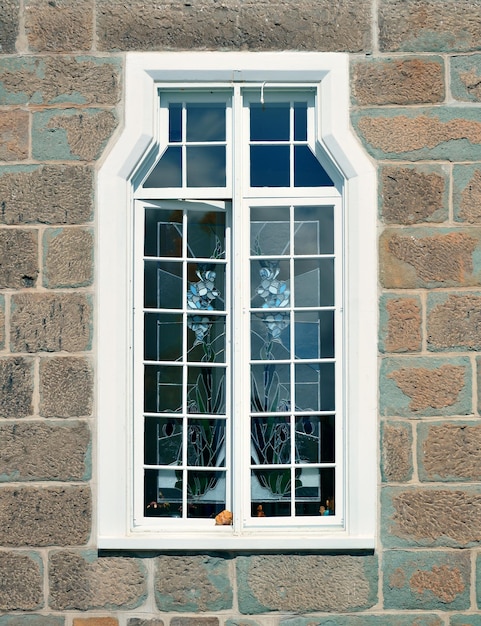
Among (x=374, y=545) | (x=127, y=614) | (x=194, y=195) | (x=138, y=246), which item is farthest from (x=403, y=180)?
(x=127, y=614)

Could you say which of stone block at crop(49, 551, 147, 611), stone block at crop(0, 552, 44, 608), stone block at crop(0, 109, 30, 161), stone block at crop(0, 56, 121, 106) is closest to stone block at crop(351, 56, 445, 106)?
stone block at crop(0, 56, 121, 106)

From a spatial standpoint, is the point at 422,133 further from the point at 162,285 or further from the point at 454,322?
the point at 162,285

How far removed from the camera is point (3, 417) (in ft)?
16.9

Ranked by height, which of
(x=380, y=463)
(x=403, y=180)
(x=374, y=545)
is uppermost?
(x=403, y=180)

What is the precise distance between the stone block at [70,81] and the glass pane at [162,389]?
4.58 ft

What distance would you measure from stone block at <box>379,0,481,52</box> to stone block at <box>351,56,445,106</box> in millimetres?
78

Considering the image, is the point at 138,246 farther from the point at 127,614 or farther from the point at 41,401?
the point at 127,614

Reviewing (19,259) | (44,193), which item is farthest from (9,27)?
(19,259)

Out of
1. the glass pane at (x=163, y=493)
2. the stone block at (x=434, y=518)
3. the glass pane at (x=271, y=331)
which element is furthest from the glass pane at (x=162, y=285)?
the stone block at (x=434, y=518)

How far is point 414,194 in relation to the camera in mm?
5176

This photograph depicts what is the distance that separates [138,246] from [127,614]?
1.87m

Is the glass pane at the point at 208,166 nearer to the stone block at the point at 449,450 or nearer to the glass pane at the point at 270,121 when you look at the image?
the glass pane at the point at 270,121

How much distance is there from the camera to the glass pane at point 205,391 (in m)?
5.32

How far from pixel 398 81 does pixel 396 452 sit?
1882mm
